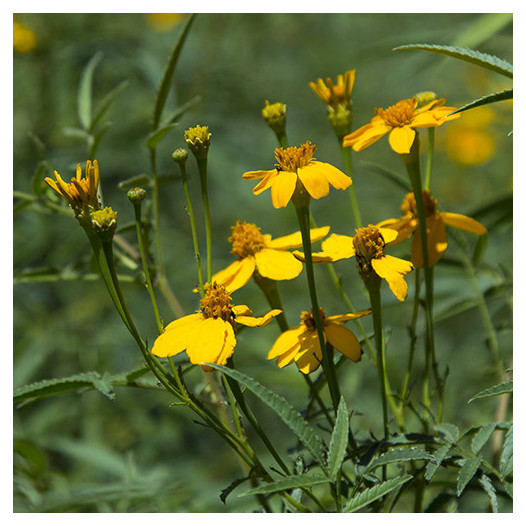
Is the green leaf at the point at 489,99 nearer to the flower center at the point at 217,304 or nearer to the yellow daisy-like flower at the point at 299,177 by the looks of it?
the yellow daisy-like flower at the point at 299,177

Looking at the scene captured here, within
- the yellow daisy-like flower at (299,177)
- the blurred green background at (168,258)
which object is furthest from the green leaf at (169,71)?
the yellow daisy-like flower at (299,177)

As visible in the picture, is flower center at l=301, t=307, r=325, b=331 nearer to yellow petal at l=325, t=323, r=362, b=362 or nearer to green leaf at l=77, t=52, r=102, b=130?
yellow petal at l=325, t=323, r=362, b=362

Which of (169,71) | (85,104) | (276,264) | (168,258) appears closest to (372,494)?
(276,264)

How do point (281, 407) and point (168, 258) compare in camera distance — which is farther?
point (168, 258)

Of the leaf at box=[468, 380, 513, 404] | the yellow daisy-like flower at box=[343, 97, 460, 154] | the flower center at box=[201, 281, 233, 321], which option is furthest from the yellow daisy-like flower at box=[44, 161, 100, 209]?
the leaf at box=[468, 380, 513, 404]

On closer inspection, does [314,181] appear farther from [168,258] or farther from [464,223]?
[168,258]

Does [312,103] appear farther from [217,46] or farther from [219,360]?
[219,360]
